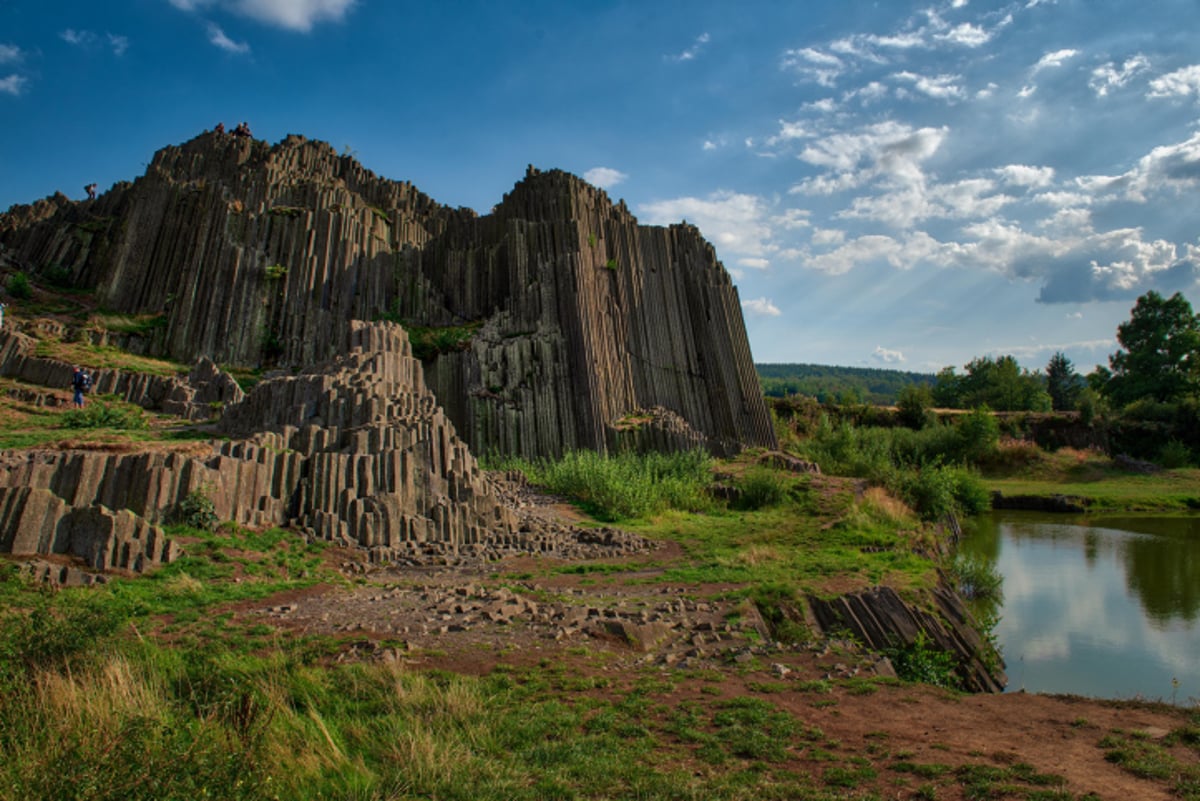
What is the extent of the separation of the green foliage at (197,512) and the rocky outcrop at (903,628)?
336 inches

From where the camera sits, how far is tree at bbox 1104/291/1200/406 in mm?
42406

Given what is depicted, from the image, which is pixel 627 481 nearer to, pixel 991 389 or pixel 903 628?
pixel 903 628

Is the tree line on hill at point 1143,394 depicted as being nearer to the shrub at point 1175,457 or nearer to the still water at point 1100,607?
the shrub at point 1175,457

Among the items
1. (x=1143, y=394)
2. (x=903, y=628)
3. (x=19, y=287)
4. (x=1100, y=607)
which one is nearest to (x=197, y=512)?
(x=903, y=628)

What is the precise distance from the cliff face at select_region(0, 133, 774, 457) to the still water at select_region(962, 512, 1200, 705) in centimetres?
1156

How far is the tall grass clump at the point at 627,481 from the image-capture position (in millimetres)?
18094

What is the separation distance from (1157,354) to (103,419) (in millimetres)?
55074

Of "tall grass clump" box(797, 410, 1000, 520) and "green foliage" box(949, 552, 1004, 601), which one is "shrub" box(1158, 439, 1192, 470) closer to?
"tall grass clump" box(797, 410, 1000, 520)

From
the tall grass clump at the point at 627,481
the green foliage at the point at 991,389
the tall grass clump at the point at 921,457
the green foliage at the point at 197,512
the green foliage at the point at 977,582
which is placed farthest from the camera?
the green foliage at the point at 991,389

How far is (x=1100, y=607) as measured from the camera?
44.3 ft

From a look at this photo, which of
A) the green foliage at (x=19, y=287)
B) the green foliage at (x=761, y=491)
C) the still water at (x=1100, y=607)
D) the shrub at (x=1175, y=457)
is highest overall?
A: the green foliage at (x=19, y=287)

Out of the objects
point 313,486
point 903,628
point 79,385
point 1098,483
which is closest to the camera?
point 903,628

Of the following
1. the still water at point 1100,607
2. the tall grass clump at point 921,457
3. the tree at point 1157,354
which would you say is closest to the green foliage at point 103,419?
the still water at point 1100,607

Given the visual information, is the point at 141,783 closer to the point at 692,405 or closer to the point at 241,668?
the point at 241,668
